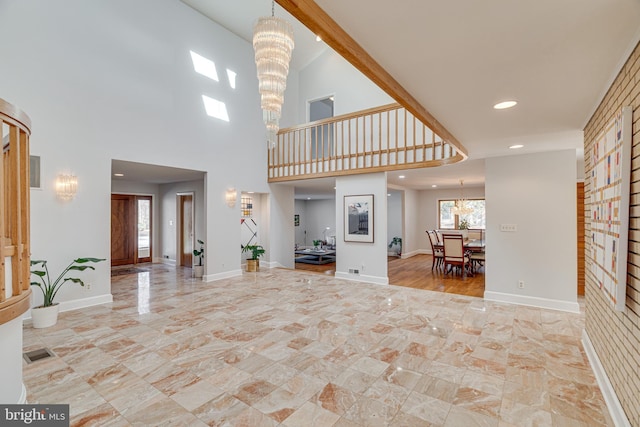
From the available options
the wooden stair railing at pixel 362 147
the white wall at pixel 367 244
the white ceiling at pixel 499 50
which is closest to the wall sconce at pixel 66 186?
the wooden stair railing at pixel 362 147

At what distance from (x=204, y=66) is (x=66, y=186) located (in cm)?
382

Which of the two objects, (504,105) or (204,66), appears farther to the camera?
(204,66)

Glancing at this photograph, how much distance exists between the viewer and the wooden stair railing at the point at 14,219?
1.88 metres

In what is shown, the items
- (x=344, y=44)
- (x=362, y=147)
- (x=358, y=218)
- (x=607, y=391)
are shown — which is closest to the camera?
(x=344, y=44)

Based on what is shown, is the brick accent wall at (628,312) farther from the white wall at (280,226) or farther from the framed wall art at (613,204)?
the white wall at (280,226)

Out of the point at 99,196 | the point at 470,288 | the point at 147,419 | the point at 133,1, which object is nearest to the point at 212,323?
the point at 147,419

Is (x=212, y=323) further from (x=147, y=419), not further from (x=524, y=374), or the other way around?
(x=524, y=374)

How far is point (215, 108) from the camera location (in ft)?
22.7

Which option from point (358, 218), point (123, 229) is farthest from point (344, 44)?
point (123, 229)

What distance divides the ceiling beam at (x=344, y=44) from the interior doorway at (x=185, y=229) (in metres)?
7.69

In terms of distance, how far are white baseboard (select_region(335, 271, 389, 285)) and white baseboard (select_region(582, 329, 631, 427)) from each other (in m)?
3.54

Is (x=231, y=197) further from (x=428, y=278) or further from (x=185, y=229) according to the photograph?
(x=428, y=278)

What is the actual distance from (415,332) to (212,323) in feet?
8.83

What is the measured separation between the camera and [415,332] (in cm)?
374
